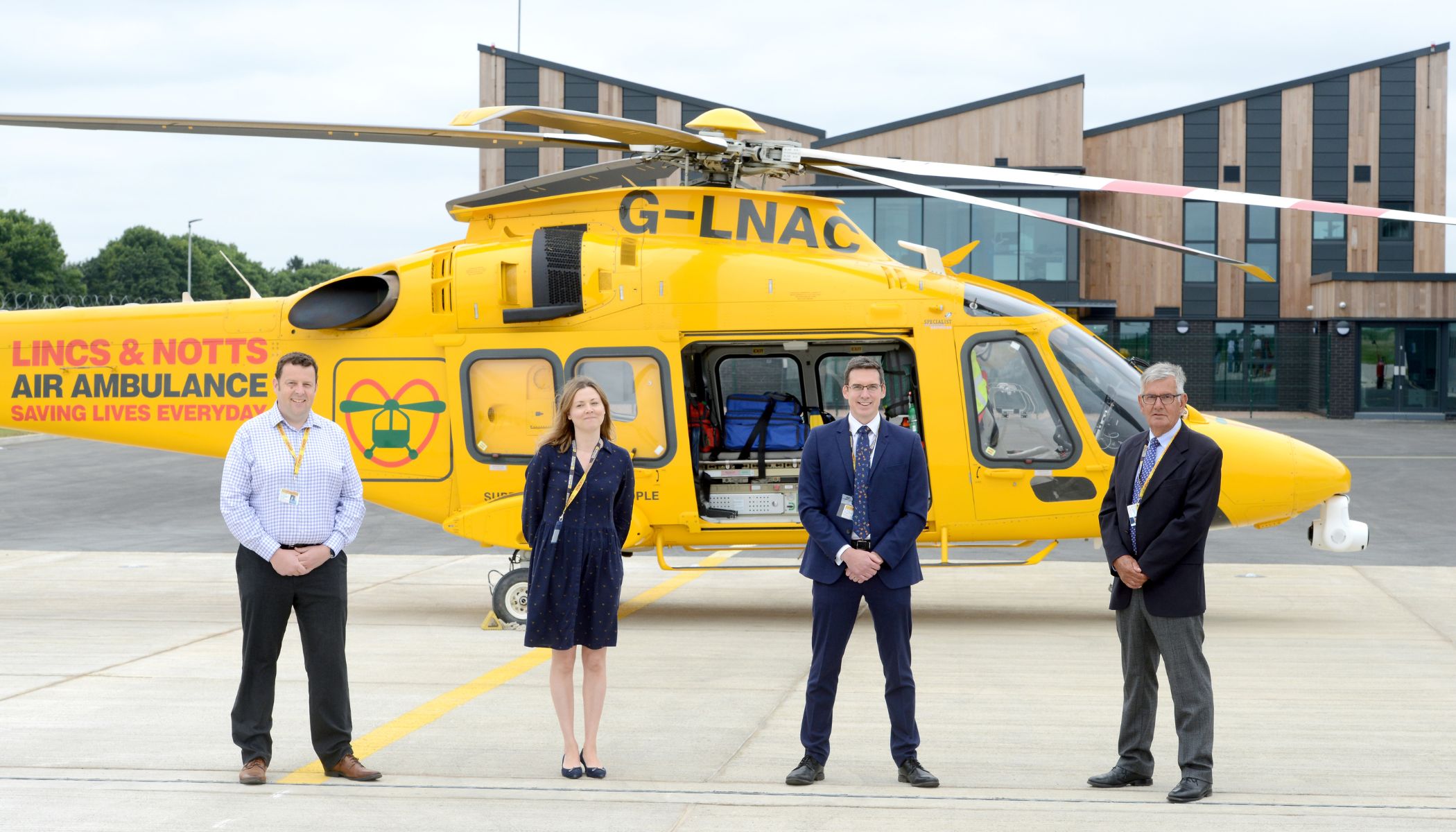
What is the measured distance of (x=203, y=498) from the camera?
19.8 meters

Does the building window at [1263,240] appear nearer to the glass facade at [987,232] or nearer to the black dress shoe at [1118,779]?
the glass facade at [987,232]

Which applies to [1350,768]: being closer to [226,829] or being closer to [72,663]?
[226,829]

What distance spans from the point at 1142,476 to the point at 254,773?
3.90 meters

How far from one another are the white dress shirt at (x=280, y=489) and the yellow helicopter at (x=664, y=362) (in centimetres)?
405

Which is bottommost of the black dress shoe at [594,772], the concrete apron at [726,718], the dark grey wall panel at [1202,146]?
the concrete apron at [726,718]

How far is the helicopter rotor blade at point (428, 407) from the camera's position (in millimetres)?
10094

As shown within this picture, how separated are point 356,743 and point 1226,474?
6282mm

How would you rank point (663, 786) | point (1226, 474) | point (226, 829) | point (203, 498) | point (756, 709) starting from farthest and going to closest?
point (203, 498)
point (1226, 474)
point (756, 709)
point (663, 786)
point (226, 829)

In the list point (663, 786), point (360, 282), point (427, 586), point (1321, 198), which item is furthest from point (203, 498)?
point (1321, 198)

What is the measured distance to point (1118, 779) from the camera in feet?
18.4

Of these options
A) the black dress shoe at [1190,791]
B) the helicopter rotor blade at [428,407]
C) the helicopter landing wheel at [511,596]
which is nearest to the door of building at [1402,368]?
the helicopter rotor blade at [428,407]

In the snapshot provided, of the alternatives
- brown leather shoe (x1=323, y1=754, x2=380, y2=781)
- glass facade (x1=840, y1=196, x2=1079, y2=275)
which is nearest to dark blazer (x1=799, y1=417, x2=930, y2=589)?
brown leather shoe (x1=323, y1=754, x2=380, y2=781)

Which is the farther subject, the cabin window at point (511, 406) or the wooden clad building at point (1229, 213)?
the wooden clad building at point (1229, 213)

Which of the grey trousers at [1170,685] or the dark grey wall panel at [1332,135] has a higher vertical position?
the dark grey wall panel at [1332,135]
